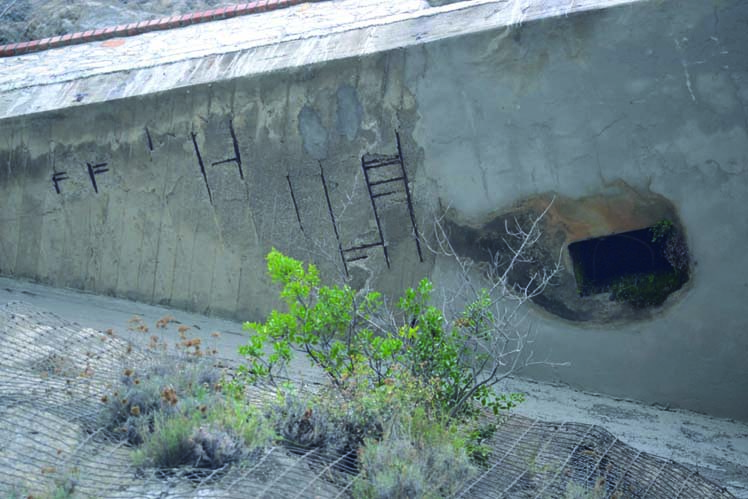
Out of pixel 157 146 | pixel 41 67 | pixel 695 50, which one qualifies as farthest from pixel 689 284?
pixel 41 67

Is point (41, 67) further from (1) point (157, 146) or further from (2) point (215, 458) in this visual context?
(2) point (215, 458)

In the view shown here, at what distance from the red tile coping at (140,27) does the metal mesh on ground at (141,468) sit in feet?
13.3

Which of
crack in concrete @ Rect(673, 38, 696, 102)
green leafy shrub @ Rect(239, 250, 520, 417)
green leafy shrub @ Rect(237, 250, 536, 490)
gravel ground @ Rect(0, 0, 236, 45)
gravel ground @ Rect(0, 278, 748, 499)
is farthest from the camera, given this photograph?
gravel ground @ Rect(0, 0, 236, 45)

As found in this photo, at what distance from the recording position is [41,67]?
29.0 feet

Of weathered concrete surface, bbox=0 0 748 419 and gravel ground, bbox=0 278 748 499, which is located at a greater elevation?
weathered concrete surface, bbox=0 0 748 419

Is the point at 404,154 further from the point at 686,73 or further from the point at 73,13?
the point at 73,13

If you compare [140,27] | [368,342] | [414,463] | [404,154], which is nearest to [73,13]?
[140,27]

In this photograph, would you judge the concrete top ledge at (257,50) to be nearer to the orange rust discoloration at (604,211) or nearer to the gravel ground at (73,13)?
the orange rust discoloration at (604,211)

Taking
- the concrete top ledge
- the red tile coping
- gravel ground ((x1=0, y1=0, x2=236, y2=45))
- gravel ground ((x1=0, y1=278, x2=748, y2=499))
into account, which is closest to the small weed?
gravel ground ((x1=0, y1=278, x2=748, y2=499))

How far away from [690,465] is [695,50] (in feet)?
9.74

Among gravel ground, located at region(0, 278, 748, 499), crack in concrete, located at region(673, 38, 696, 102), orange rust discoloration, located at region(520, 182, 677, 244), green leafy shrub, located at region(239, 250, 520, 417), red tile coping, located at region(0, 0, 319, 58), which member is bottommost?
gravel ground, located at region(0, 278, 748, 499)

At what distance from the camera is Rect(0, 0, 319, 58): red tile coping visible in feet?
31.3

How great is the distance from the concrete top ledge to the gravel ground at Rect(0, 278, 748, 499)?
1626 millimetres

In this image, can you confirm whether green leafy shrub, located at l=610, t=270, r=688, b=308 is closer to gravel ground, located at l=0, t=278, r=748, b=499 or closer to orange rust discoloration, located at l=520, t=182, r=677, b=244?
orange rust discoloration, located at l=520, t=182, r=677, b=244
